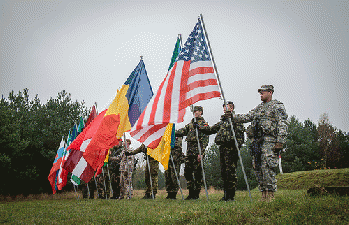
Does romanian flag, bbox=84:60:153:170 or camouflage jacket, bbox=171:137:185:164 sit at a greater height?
romanian flag, bbox=84:60:153:170

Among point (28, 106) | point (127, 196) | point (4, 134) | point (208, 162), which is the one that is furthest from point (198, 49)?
point (208, 162)

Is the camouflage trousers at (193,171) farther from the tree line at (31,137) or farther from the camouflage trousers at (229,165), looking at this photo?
the tree line at (31,137)

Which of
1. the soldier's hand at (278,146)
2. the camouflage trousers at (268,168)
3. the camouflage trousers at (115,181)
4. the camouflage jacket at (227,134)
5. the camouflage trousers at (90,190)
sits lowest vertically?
the camouflage trousers at (90,190)

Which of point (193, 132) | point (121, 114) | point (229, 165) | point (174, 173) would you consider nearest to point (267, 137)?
point (229, 165)

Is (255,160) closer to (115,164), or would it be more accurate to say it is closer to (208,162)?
(115,164)

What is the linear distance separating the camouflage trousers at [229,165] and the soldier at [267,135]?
4.00 ft

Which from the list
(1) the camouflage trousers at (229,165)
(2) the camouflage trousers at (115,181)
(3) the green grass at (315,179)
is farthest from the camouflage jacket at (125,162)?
(3) the green grass at (315,179)

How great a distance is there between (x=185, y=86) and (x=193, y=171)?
3.17 m

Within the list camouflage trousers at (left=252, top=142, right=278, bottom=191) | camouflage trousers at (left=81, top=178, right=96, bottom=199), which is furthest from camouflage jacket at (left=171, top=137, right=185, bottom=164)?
camouflage trousers at (left=81, top=178, right=96, bottom=199)

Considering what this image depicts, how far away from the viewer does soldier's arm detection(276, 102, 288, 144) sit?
5.30 meters

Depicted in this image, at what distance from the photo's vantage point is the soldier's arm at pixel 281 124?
5.30 m

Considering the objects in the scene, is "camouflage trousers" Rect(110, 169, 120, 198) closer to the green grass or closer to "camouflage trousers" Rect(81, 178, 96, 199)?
"camouflage trousers" Rect(81, 178, 96, 199)

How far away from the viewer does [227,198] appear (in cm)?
689

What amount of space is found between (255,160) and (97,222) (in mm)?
3589
